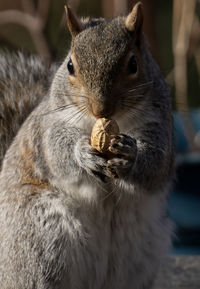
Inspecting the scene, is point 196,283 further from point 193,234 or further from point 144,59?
point 193,234

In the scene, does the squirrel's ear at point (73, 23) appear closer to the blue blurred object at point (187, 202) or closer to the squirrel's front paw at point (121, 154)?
the squirrel's front paw at point (121, 154)

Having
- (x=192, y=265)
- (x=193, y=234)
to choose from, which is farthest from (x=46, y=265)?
(x=193, y=234)

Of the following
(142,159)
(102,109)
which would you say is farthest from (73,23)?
(142,159)

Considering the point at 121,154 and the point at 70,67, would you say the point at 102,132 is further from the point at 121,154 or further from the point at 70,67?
the point at 70,67

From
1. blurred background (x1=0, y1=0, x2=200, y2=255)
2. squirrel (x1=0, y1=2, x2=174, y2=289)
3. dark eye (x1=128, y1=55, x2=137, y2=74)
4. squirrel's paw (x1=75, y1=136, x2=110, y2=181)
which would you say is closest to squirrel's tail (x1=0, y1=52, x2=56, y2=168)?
squirrel (x1=0, y1=2, x2=174, y2=289)

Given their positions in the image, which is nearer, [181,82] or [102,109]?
[102,109]

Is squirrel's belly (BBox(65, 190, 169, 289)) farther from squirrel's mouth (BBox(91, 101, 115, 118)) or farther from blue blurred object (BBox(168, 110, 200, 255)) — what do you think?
blue blurred object (BBox(168, 110, 200, 255))
